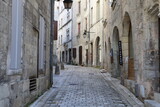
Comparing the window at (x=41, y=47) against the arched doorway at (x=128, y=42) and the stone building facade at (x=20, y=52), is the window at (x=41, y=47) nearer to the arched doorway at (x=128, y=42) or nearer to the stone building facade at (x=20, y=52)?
the stone building facade at (x=20, y=52)

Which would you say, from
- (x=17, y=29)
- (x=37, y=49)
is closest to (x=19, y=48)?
(x=17, y=29)

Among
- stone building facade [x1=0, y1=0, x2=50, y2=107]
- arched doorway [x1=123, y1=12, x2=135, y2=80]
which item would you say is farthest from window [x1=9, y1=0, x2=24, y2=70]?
arched doorway [x1=123, y1=12, x2=135, y2=80]

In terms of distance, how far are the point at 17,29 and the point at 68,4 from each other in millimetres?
5612

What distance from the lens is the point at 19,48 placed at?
5.19 m

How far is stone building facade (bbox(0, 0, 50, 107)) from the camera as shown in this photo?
4255 millimetres

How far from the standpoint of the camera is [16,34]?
4.96 meters

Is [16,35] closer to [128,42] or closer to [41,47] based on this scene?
[41,47]

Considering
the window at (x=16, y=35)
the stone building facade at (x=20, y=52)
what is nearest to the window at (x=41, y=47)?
the stone building facade at (x=20, y=52)

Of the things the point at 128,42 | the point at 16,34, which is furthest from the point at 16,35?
the point at 128,42

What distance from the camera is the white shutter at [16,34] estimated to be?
4809mm

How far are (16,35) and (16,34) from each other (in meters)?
0.02

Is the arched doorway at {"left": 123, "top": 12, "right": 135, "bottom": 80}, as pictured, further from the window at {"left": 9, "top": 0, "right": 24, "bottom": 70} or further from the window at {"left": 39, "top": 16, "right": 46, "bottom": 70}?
the window at {"left": 9, "top": 0, "right": 24, "bottom": 70}

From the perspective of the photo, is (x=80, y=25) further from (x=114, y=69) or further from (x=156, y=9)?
(x=156, y=9)

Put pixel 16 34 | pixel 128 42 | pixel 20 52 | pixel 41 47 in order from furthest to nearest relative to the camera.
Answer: pixel 128 42 → pixel 41 47 → pixel 20 52 → pixel 16 34
